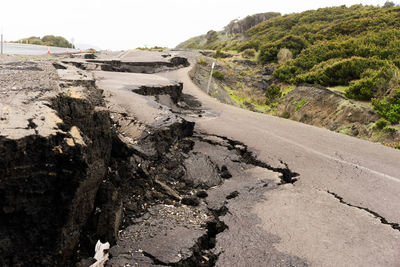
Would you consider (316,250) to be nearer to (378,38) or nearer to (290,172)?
(290,172)

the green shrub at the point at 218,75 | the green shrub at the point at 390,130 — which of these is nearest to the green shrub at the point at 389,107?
the green shrub at the point at 390,130

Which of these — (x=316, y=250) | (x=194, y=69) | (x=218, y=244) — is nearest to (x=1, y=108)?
(x=218, y=244)

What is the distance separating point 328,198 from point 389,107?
7.43 m

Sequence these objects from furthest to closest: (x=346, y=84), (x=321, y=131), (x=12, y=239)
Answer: (x=346, y=84)
(x=321, y=131)
(x=12, y=239)

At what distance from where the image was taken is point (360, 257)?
302 cm

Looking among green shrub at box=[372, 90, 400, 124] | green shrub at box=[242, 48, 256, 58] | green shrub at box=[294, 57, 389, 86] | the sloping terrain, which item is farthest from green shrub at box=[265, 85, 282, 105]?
green shrub at box=[242, 48, 256, 58]

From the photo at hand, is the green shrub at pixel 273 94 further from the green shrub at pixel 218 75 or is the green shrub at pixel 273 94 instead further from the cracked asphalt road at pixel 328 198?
the cracked asphalt road at pixel 328 198

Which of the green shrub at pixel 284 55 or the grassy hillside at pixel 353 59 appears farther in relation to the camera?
the green shrub at pixel 284 55

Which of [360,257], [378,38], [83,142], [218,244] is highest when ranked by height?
[378,38]

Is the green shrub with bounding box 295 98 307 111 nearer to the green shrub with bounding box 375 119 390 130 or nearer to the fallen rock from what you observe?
the green shrub with bounding box 375 119 390 130

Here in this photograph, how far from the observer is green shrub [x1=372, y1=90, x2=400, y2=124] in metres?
9.09

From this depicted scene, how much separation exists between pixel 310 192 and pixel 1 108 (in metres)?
4.40

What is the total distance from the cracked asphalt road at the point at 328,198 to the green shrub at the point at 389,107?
3.56 m

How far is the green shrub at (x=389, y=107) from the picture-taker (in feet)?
29.8
